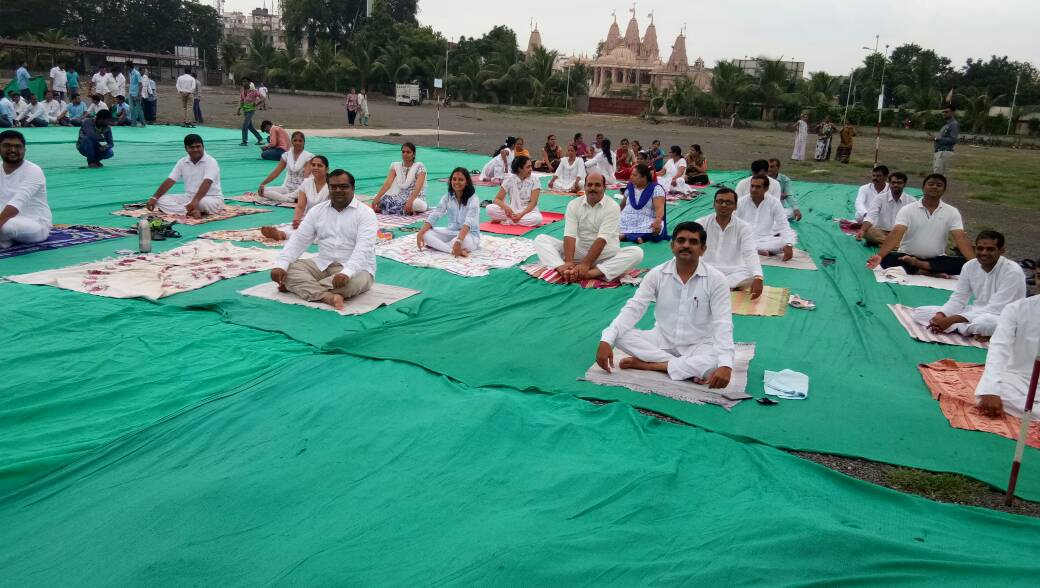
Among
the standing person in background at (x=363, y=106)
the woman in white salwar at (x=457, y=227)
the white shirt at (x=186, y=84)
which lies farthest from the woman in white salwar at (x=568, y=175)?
the standing person in background at (x=363, y=106)

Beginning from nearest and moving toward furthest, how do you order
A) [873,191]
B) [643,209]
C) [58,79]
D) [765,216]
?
[765,216], [643,209], [873,191], [58,79]

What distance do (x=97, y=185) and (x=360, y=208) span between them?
6.44 metres

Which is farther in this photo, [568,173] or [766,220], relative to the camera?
[568,173]

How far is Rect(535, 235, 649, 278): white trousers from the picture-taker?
6.72m

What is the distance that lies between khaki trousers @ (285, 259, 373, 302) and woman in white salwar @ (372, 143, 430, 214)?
3.66 m

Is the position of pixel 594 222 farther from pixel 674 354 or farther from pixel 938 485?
pixel 938 485

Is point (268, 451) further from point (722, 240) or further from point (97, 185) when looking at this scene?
point (97, 185)

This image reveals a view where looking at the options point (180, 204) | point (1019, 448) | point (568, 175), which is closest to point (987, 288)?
point (1019, 448)

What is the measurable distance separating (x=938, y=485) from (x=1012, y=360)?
1.42 m

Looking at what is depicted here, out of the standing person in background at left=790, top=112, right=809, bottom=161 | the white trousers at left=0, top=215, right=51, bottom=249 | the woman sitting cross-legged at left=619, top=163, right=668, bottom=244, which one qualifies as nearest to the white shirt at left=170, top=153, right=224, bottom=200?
the white trousers at left=0, top=215, right=51, bottom=249

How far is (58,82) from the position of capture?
66.9 feet

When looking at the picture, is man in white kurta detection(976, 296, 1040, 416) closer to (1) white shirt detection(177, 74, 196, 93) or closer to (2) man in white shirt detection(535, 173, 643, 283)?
(2) man in white shirt detection(535, 173, 643, 283)

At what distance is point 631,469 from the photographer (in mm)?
3211

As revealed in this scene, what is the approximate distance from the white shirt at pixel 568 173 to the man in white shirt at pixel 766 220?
16.9 feet
